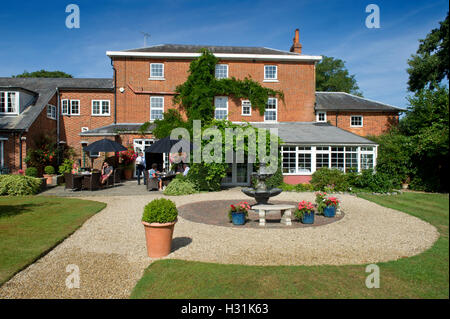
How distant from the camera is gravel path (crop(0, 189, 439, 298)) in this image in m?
4.80

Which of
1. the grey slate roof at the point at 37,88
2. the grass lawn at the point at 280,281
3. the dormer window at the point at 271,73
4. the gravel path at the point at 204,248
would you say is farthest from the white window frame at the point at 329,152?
the grey slate roof at the point at 37,88

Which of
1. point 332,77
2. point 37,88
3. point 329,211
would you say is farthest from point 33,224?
point 332,77

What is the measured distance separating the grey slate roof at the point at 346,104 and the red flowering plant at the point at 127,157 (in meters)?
15.1

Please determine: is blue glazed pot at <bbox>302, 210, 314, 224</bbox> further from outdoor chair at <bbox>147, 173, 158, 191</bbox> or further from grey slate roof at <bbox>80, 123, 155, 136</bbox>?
grey slate roof at <bbox>80, 123, 155, 136</bbox>

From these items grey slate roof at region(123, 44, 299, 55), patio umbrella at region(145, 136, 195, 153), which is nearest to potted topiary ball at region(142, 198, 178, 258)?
patio umbrella at region(145, 136, 195, 153)

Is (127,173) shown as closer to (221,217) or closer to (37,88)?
(37,88)

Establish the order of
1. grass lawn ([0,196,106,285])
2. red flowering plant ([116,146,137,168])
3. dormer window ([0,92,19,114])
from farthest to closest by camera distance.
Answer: red flowering plant ([116,146,137,168]), dormer window ([0,92,19,114]), grass lawn ([0,196,106,285])

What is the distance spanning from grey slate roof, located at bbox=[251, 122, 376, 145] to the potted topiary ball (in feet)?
42.6

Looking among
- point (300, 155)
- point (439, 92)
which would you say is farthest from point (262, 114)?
point (439, 92)

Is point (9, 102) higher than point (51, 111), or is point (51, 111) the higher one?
point (9, 102)

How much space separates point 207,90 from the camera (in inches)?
852

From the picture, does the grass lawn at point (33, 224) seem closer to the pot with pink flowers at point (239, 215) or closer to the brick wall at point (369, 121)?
the pot with pink flowers at point (239, 215)

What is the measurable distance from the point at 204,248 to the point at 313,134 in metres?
15.2

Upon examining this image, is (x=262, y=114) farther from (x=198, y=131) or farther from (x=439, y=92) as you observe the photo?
(x=439, y=92)
